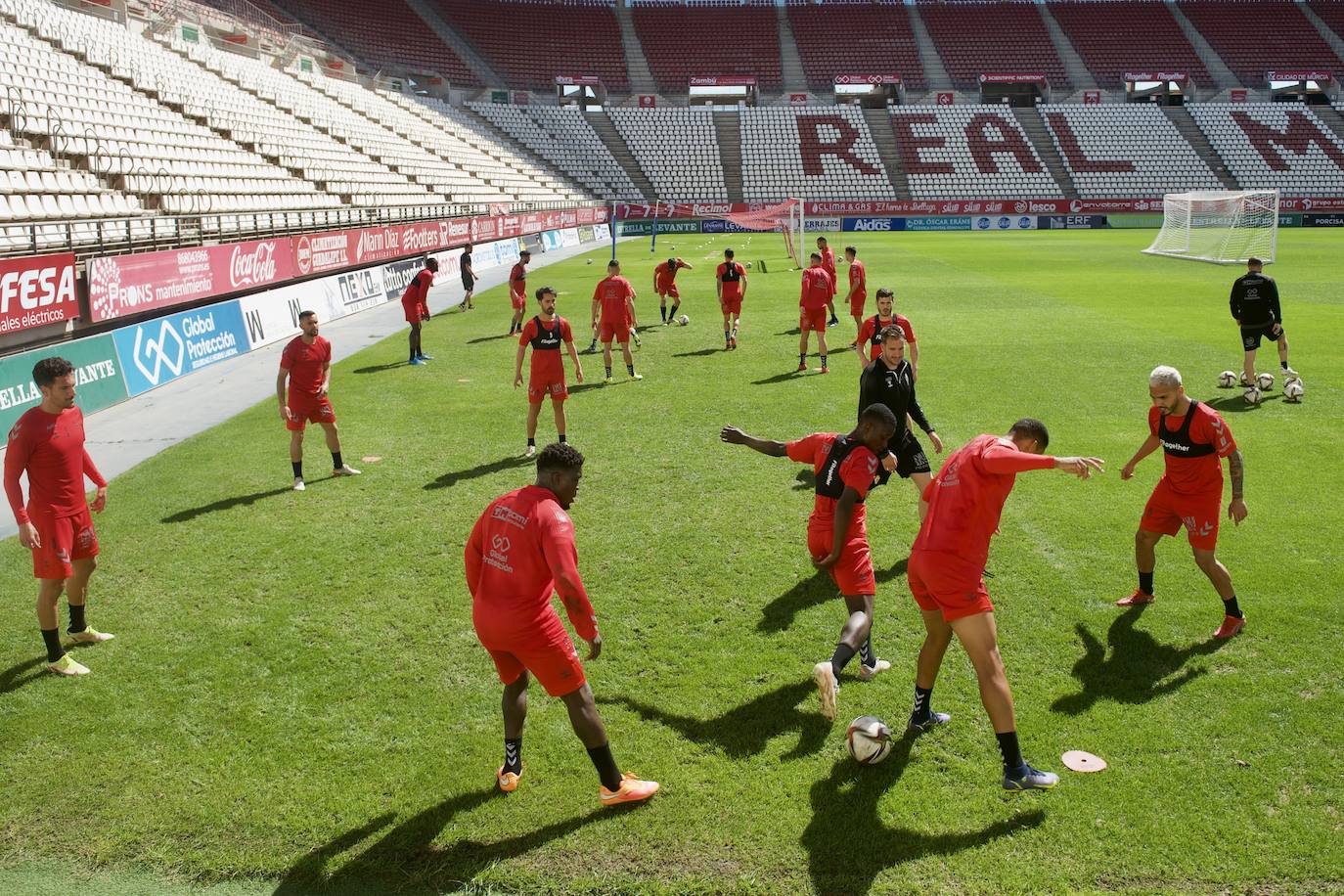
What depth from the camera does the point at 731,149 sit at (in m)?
69.3

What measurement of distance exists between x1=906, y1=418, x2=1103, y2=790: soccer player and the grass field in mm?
349

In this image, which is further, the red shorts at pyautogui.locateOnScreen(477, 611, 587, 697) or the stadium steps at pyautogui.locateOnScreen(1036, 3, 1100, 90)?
the stadium steps at pyautogui.locateOnScreen(1036, 3, 1100, 90)

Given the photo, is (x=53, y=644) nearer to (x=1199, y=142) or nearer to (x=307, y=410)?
(x=307, y=410)

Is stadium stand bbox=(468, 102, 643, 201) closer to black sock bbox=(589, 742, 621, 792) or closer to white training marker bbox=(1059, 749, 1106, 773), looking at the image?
white training marker bbox=(1059, 749, 1106, 773)

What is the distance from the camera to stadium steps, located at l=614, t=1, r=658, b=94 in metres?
75.1

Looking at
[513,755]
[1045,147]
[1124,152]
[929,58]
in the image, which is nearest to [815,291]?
[513,755]

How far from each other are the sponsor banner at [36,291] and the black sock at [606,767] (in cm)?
1306

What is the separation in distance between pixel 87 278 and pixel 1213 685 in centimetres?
1685

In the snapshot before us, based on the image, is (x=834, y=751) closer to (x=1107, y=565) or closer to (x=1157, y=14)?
(x=1107, y=565)

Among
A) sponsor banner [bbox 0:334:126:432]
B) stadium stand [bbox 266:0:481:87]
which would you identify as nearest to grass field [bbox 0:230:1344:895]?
sponsor banner [bbox 0:334:126:432]

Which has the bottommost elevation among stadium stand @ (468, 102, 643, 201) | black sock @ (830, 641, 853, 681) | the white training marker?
the white training marker

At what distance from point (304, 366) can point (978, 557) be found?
28.0ft

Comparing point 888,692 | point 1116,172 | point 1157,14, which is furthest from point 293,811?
point 1157,14

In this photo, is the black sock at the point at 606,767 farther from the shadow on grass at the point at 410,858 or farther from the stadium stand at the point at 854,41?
the stadium stand at the point at 854,41
